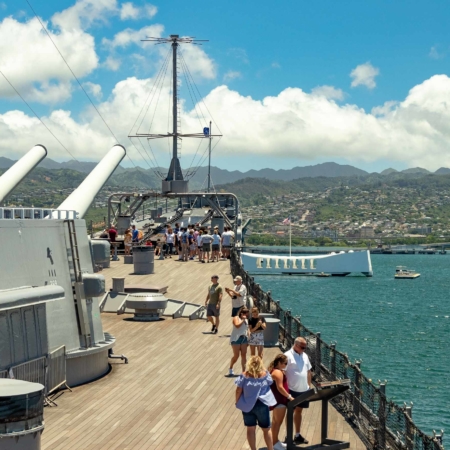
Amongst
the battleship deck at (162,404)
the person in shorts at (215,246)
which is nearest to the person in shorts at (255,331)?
the battleship deck at (162,404)

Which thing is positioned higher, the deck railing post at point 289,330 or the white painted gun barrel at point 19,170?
the white painted gun barrel at point 19,170

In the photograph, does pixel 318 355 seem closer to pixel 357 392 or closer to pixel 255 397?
pixel 357 392

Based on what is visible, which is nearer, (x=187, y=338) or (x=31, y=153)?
(x=187, y=338)

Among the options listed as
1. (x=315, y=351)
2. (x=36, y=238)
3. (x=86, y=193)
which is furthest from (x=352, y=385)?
(x=86, y=193)

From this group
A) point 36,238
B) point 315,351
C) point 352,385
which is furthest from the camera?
point 315,351

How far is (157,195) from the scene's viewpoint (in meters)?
41.9

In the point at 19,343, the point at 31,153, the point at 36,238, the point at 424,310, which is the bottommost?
the point at 424,310

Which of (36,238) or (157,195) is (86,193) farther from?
(157,195)

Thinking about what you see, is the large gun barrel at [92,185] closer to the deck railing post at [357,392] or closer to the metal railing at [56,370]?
the metal railing at [56,370]

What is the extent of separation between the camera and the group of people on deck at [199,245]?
31.0 m

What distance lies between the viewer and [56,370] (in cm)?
1179

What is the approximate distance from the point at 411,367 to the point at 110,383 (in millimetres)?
17852

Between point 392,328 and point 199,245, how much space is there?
14109 millimetres

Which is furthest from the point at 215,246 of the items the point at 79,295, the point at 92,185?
the point at 79,295
